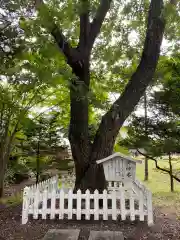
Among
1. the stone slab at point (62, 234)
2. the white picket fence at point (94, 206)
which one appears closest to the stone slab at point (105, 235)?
the stone slab at point (62, 234)

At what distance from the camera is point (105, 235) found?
374 centimetres

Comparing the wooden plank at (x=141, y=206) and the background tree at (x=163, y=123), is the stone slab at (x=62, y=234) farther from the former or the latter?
the background tree at (x=163, y=123)

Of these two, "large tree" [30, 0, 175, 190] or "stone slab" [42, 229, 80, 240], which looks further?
"large tree" [30, 0, 175, 190]

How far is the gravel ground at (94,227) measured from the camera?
151 inches

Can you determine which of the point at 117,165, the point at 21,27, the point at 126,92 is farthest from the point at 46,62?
the point at 117,165

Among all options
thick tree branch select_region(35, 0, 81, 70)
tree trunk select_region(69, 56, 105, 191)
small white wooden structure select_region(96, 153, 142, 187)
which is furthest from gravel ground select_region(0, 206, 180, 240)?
thick tree branch select_region(35, 0, 81, 70)

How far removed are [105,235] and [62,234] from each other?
703mm

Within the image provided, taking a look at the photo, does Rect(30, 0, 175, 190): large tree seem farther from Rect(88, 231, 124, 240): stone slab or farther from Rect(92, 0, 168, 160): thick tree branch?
Rect(88, 231, 124, 240): stone slab

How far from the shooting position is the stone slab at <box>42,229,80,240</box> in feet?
11.9

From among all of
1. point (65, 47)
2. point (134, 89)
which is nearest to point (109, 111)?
point (134, 89)

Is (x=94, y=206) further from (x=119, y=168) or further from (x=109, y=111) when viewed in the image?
(x=109, y=111)

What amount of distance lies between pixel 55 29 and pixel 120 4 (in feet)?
8.71

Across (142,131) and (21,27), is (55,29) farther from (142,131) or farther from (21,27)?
(142,131)

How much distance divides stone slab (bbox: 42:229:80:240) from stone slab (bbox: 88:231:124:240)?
262 millimetres
